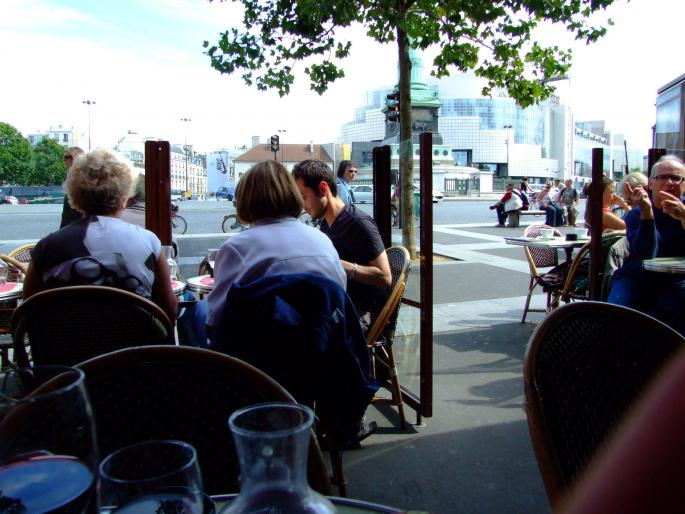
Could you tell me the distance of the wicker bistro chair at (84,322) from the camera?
7.18 ft

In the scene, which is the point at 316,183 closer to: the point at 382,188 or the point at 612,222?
the point at 382,188

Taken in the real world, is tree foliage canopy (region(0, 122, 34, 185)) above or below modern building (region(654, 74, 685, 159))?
above

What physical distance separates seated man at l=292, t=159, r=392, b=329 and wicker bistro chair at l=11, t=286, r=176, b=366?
1.34 metres

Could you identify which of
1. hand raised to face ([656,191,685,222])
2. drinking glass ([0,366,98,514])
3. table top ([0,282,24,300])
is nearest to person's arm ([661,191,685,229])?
hand raised to face ([656,191,685,222])

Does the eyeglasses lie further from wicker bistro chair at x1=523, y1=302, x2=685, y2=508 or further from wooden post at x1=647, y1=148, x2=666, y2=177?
wicker bistro chair at x1=523, y1=302, x2=685, y2=508

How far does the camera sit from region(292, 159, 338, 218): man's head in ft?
11.7

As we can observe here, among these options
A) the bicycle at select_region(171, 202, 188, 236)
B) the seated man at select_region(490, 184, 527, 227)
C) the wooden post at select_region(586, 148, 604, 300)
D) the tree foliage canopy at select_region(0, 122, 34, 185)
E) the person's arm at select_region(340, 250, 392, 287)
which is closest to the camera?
the person's arm at select_region(340, 250, 392, 287)

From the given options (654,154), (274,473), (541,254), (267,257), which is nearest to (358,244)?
(267,257)

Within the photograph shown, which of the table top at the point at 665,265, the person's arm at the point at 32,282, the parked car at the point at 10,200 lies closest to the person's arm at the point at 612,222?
the table top at the point at 665,265

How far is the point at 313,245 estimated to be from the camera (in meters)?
2.35

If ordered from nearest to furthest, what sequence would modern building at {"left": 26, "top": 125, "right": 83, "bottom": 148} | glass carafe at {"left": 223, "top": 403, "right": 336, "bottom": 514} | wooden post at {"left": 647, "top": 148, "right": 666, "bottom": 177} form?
glass carafe at {"left": 223, "top": 403, "right": 336, "bottom": 514}, wooden post at {"left": 647, "top": 148, "right": 666, "bottom": 177}, modern building at {"left": 26, "top": 125, "right": 83, "bottom": 148}

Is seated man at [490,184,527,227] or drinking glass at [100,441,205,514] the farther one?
seated man at [490,184,527,227]

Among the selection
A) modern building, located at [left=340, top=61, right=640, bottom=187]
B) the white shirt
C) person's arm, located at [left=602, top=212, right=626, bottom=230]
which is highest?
modern building, located at [left=340, top=61, right=640, bottom=187]

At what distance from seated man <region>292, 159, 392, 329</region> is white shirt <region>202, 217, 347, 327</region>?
960 millimetres
